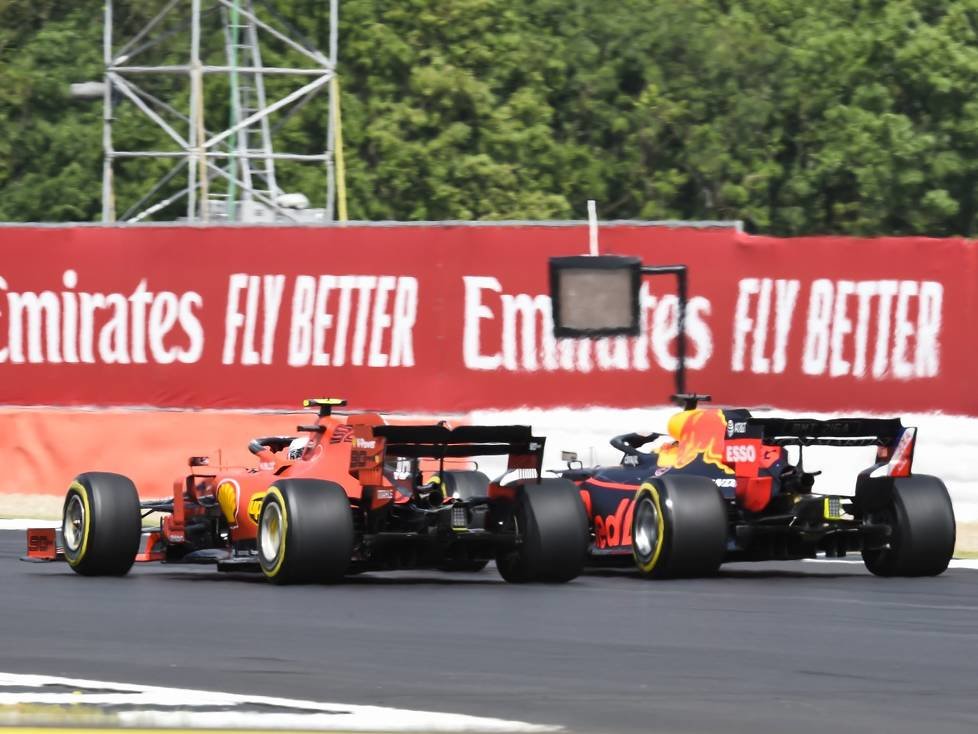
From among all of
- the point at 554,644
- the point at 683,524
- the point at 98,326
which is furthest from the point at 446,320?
the point at 554,644

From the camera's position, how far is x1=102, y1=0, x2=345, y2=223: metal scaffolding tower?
37.5m

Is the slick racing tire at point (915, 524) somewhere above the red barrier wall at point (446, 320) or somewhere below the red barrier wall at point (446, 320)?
below

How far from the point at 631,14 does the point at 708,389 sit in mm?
37020

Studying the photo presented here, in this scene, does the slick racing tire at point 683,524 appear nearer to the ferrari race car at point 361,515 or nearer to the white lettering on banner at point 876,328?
the ferrari race car at point 361,515

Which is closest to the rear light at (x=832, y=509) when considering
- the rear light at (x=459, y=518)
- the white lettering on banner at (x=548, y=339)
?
the rear light at (x=459, y=518)

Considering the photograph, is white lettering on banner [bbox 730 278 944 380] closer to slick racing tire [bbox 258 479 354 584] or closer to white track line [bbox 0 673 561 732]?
slick racing tire [bbox 258 479 354 584]

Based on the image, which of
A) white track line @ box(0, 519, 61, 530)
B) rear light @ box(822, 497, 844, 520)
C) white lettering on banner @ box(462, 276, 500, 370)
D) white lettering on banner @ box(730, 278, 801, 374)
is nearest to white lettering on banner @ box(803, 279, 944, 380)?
white lettering on banner @ box(730, 278, 801, 374)

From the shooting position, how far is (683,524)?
50.1ft

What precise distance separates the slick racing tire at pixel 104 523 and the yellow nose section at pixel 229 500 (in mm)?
544

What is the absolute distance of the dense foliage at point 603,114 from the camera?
50250mm

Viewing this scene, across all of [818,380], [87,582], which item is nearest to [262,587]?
[87,582]

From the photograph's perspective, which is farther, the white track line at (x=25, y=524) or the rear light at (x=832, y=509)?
the white track line at (x=25, y=524)

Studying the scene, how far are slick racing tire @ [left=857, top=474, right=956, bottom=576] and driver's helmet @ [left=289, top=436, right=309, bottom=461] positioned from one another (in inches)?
140

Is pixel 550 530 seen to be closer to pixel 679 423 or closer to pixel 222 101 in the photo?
pixel 679 423
